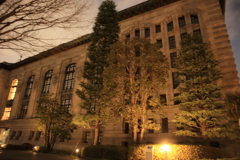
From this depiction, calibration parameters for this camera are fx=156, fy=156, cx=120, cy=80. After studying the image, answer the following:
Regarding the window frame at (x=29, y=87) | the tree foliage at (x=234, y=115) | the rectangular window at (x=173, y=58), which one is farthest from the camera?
the window frame at (x=29, y=87)

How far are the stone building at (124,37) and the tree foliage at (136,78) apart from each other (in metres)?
4.92

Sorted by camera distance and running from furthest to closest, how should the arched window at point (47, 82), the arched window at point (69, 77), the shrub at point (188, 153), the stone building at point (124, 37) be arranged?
1. the arched window at point (47, 82)
2. the arched window at point (69, 77)
3. the stone building at point (124, 37)
4. the shrub at point (188, 153)

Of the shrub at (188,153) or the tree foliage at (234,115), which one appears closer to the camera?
the shrub at (188,153)

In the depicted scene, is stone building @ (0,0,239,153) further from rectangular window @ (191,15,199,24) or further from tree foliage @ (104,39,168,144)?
tree foliage @ (104,39,168,144)

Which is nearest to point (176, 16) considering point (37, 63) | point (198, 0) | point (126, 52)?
point (198, 0)

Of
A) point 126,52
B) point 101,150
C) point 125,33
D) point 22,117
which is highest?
point 125,33

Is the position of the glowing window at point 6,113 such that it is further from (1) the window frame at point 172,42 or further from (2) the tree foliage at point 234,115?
(2) the tree foliage at point 234,115

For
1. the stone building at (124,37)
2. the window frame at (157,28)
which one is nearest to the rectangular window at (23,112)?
the stone building at (124,37)

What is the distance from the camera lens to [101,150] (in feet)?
45.1

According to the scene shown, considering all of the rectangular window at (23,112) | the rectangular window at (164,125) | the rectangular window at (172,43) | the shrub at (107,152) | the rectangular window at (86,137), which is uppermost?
the rectangular window at (172,43)

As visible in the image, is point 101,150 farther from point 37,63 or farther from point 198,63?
point 37,63

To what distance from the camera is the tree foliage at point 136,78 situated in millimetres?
13086

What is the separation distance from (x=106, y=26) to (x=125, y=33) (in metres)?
5.83

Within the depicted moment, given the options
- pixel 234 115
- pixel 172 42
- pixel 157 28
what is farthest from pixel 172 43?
pixel 234 115
